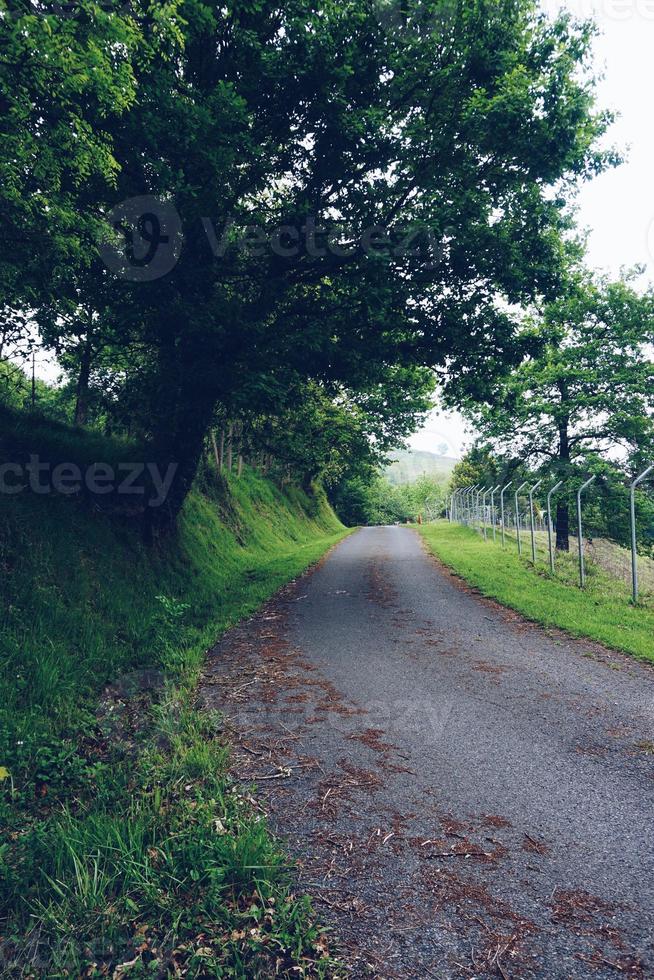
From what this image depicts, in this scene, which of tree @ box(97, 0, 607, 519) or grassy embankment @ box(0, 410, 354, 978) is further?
tree @ box(97, 0, 607, 519)

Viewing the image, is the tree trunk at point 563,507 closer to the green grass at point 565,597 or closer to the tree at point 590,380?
the tree at point 590,380

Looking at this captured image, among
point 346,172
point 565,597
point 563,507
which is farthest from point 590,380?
point 346,172

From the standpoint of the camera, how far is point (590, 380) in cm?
1948

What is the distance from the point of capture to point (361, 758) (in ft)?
13.2

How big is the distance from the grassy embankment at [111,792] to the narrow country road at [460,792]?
1.05 feet

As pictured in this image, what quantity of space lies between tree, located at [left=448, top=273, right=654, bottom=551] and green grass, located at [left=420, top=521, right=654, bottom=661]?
624cm

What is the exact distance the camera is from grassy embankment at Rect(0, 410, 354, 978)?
239 cm

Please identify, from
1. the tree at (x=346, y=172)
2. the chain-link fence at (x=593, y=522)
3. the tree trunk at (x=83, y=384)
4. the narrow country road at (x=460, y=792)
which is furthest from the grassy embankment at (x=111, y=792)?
the chain-link fence at (x=593, y=522)

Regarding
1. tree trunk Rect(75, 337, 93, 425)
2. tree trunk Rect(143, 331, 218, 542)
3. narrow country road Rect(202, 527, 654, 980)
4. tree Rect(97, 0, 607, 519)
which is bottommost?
narrow country road Rect(202, 527, 654, 980)

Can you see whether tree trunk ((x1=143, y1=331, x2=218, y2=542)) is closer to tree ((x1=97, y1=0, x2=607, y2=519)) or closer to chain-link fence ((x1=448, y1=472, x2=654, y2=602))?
tree ((x1=97, y1=0, x2=607, y2=519))

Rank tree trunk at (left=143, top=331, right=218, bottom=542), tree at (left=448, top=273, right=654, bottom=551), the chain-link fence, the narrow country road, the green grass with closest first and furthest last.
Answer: the narrow country road → the green grass → tree trunk at (left=143, top=331, right=218, bottom=542) → the chain-link fence → tree at (left=448, top=273, right=654, bottom=551)

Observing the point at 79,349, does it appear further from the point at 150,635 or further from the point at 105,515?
→ the point at 150,635

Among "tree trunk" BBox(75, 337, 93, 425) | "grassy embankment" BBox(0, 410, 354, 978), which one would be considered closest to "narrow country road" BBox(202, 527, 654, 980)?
"grassy embankment" BBox(0, 410, 354, 978)

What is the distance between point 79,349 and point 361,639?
23.0 ft
